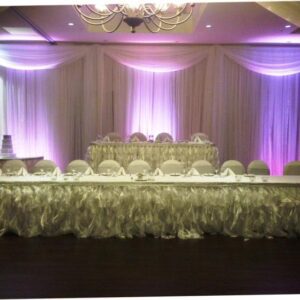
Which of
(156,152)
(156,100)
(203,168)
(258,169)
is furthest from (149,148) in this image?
(258,169)

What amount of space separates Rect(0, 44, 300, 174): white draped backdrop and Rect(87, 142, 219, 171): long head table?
139 cm

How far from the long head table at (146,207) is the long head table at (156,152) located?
3080mm

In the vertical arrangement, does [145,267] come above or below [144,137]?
below

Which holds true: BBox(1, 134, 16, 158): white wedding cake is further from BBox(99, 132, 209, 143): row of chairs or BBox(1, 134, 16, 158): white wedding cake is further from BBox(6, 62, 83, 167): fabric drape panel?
BBox(99, 132, 209, 143): row of chairs

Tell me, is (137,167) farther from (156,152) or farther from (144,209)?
(156,152)

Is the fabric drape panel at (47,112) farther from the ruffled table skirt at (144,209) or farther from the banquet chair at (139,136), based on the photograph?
the ruffled table skirt at (144,209)

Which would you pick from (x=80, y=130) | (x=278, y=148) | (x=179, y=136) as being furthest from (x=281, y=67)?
(x=80, y=130)

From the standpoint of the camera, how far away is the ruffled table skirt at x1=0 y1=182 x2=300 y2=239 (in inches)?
147

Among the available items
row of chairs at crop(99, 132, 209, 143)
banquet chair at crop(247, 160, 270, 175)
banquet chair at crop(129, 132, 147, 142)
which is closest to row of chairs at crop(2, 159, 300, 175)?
banquet chair at crop(247, 160, 270, 175)

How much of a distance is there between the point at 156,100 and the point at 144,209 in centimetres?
497

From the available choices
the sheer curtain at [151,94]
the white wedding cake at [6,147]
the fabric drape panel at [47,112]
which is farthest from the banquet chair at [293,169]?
the white wedding cake at [6,147]

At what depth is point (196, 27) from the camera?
6.61 meters

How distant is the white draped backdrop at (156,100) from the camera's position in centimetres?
825

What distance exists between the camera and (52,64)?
821 centimetres
